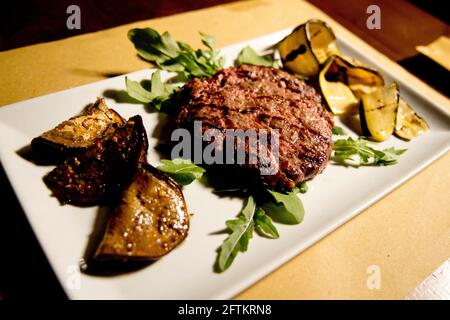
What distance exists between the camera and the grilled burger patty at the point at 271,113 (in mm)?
2166

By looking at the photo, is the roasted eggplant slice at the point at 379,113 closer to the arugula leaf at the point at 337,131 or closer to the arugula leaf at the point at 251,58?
the arugula leaf at the point at 337,131

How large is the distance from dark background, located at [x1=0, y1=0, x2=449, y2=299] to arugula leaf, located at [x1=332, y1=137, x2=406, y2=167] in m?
1.52

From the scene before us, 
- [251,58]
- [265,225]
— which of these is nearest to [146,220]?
[265,225]

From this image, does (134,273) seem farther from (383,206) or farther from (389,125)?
(389,125)

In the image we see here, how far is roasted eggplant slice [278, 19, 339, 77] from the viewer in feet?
9.79

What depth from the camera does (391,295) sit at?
1.87 meters

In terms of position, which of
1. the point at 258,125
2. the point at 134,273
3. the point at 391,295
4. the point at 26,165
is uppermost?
the point at 258,125

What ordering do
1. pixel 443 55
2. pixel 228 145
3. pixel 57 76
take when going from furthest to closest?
pixel 443 55 → pixel 57 76 → pixel 228 145

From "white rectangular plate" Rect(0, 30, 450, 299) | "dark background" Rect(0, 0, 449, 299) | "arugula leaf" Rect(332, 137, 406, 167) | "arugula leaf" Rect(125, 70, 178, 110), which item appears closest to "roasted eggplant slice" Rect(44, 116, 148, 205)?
"white rectangular plate" Rect(0, 30, 450, 299)

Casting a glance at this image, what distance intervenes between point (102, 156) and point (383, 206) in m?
1.62

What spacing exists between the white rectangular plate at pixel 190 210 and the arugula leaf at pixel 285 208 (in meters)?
0.05

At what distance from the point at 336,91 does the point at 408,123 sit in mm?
567
